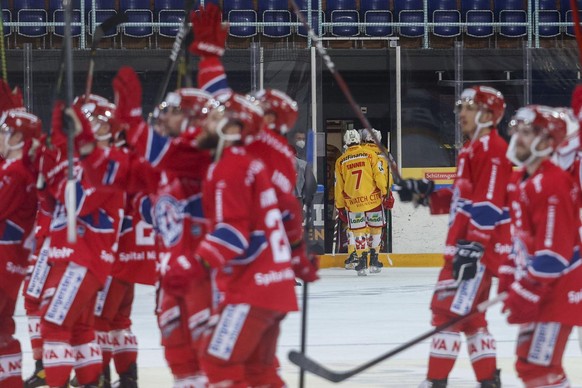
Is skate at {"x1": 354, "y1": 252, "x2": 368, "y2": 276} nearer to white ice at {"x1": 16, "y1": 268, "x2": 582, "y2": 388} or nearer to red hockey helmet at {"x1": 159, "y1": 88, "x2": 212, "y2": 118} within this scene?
white ice at {"x1": 16, "y1": 268, "x2": 582, "y2": 388}

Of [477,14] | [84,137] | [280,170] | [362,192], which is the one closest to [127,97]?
[84,137]

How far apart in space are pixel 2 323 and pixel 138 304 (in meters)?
4.62

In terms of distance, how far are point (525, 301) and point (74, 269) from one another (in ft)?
6.30

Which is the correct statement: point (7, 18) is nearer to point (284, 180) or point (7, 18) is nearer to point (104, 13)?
point (104, 13)

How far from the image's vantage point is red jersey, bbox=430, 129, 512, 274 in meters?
5.53

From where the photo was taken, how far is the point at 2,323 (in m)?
5.41

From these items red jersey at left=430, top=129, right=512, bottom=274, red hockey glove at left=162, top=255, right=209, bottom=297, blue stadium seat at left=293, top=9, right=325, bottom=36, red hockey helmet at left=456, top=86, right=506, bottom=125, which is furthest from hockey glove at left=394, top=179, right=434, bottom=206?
blue stadium seat at left=293, top=9, right=325, bottom=36

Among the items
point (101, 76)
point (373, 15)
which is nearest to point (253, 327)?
point (101, 76)

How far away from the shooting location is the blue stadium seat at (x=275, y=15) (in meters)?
16.8

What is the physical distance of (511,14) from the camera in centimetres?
1755

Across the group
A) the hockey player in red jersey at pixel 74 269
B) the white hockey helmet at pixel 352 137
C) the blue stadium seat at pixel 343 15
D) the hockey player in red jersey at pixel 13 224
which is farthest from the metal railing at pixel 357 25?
the hockey player in red jersey at pixel 74 269

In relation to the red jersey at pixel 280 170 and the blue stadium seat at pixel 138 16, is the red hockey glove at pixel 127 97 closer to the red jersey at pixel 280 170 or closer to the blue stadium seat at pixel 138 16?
the red jersey at pixel 280 170

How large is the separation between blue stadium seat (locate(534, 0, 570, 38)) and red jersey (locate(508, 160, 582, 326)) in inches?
512

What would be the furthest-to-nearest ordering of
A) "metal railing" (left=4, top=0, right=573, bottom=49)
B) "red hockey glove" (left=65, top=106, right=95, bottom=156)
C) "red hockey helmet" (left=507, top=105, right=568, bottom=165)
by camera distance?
"metal railing" (left=4, top=0, right=573, bottom=49), "red hockey glove" (left=65, top=106, right=95, bottom=156), "red hockey helmet" (left=507, top=105, right=568, bottom=165)
